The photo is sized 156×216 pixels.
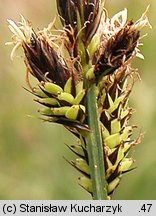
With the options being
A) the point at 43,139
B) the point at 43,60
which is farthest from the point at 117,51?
the point at 43,139

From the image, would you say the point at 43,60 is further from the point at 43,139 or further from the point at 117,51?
the point at 43,139

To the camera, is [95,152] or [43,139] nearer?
[95,152]

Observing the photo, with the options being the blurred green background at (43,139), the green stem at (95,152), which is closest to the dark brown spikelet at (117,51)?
the green stem at (95,152)

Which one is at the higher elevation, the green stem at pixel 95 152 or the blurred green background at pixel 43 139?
the blurred green background at pixel 43 139

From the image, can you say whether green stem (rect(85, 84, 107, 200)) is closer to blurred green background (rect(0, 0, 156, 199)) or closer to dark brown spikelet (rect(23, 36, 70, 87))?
dark brown spikelet (rect(23, 36, 70, 87))

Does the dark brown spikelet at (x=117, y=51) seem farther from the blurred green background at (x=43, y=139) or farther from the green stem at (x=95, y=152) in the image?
the blurred green background at (x=43, y=139)
